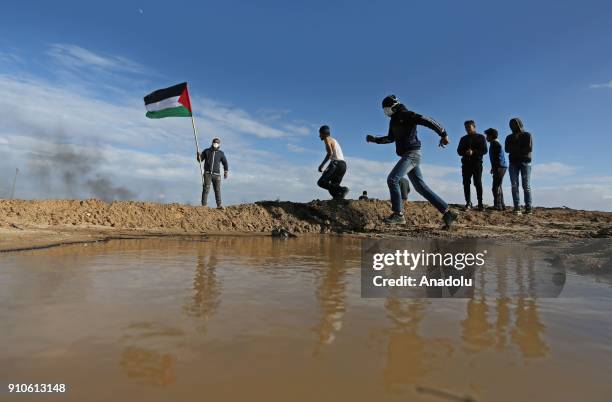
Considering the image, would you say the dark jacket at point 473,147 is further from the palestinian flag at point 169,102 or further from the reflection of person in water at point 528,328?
the palestinian flag at point 169,102

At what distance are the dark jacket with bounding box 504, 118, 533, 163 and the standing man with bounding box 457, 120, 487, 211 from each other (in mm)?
475

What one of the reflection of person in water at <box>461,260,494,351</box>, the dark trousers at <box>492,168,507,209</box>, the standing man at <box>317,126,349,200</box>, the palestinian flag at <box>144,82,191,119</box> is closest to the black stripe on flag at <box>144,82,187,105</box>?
the palestinian flag at <box>144,82,191,119</box>

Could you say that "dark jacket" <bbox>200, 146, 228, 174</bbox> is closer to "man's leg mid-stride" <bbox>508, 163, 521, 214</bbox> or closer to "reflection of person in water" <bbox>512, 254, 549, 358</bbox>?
"man's leg mid-stride" <bbox>508, 163, 521, 214</bbox>

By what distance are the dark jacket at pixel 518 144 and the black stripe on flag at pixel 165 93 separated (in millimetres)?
8474

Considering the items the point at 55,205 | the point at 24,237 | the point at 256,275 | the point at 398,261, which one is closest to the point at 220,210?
the point at 55,205

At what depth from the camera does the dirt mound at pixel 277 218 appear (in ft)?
22.6

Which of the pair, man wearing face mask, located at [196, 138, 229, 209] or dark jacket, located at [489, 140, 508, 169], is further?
man wearing face mask, located at [196, 138, 229, 209]

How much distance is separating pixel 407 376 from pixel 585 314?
1.23m

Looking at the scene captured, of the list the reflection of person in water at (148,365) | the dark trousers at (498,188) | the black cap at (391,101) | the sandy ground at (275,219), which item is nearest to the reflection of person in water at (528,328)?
the reflection of person in water at (148,365)

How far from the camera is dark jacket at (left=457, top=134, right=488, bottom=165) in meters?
8.06

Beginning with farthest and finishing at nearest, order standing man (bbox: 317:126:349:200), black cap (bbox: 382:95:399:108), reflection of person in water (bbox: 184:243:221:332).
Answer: standing man (bbox: 317:126:349:200), black cap (bbox: 382:95:399:108), reflection of person in water (bbox: 184:243:221:332)

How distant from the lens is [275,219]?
8.70 m

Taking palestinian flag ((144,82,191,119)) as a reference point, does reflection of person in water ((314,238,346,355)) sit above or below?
below

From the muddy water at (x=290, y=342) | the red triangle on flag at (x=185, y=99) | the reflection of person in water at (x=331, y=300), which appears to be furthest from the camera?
the red triangle on flag at (x=185, y=99)
